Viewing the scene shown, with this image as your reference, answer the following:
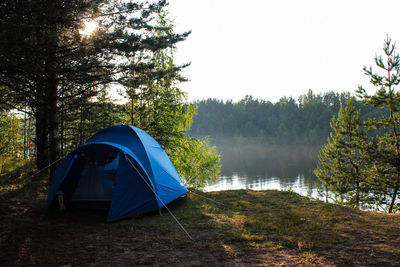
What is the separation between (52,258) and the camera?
352 centimetres

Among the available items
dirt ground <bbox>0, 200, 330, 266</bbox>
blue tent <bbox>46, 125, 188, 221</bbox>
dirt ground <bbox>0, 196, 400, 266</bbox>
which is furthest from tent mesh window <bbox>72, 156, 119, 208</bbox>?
dirt ground <bbox>0, 196, 400, 266</bbox>

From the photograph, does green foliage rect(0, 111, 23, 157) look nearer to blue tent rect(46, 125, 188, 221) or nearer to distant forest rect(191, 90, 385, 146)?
blue tent rect(46, 125, 188, 221)

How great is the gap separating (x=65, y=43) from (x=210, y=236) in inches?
209

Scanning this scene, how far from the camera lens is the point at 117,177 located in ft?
18.1

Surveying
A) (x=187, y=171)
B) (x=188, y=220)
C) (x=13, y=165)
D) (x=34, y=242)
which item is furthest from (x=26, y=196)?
(x=187, y=171)

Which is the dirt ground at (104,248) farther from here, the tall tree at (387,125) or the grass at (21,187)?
the tall tree at (387,125)

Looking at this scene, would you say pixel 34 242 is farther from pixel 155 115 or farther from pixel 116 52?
pixel 155 115

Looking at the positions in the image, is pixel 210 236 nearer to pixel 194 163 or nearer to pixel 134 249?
pixel 134 249

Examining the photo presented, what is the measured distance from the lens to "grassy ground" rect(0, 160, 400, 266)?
11.4 ft

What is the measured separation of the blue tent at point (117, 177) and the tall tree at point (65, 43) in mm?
1890

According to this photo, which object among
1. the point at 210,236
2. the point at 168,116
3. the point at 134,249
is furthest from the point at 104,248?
the point at 168,116

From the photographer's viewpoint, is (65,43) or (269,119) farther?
(269,119)

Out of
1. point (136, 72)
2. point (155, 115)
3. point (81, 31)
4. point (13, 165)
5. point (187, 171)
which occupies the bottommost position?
point (187, 171)

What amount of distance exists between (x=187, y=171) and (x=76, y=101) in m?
8.67
